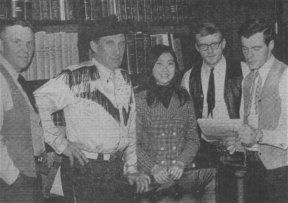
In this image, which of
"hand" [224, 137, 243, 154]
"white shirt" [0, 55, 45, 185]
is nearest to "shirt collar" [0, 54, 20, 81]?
"white shirt" [0, 55, 45, 185]

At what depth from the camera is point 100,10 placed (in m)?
2.11

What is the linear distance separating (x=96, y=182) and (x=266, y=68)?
1076mm

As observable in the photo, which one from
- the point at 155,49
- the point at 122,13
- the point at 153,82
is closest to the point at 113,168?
the point at 153,82

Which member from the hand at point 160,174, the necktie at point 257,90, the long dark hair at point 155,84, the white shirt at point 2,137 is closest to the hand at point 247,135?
the necktie at point 257,90

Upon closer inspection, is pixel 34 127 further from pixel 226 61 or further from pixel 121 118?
pixel 226 61

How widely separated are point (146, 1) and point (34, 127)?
0.85m

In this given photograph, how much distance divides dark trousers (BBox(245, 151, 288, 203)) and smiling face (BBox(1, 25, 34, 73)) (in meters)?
1.25

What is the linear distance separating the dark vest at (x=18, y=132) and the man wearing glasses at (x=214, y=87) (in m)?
0.84

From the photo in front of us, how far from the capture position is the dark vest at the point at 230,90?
7.44 ft

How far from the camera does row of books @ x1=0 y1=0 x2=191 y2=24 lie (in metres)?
2.01

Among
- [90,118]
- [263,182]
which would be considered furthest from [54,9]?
[263,182]

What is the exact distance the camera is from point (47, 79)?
2.07 metres

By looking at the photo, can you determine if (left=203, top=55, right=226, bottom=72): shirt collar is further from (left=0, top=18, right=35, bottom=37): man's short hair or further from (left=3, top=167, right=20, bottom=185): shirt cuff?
(left=3, top=167, right=20, bottom=185): shirt cuff

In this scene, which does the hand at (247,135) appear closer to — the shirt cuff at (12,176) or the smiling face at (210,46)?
the smiling face at (210,46)
